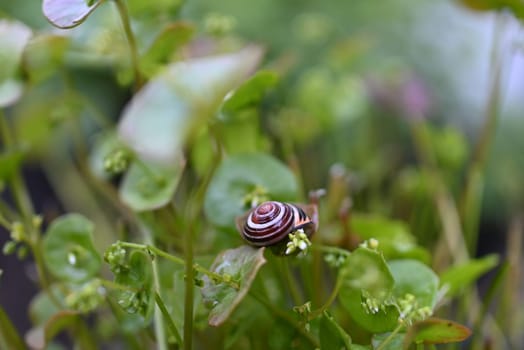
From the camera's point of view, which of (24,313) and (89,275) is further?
(24,313)

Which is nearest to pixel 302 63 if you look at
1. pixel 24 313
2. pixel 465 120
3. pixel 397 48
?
pixel 397 48

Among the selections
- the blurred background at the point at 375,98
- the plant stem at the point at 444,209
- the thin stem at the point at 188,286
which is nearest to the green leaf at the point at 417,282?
the thin stem at the point at 188,286

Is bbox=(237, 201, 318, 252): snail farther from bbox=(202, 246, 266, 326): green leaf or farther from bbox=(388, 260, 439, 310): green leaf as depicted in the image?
bbox=(388, 260, 439, 310): green leaf

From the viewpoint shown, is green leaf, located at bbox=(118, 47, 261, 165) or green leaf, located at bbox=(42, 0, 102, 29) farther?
green leaf, located at bbox=(42, 0, 102, 29)

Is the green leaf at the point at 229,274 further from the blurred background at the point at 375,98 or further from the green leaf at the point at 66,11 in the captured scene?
the blurred background at the point at 375,98

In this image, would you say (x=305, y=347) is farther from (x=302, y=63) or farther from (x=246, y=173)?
(x=302, y=63)

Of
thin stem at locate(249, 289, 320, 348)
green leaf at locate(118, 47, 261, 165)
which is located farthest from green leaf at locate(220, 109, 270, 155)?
green leaf at locate(118, 47, 261, 165)
